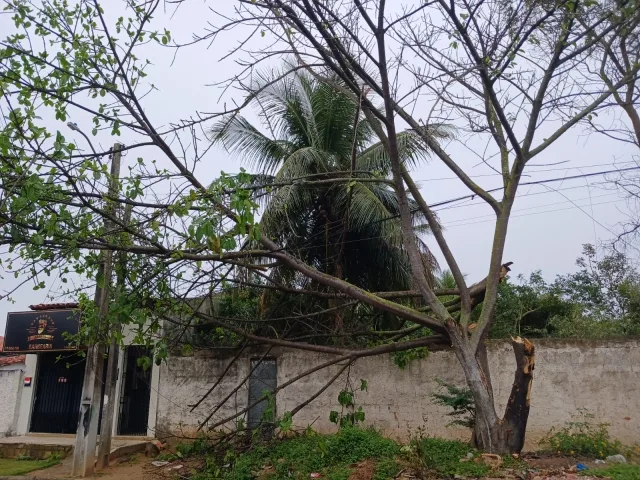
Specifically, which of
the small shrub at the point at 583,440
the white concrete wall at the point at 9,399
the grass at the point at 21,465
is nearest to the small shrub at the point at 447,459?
the small shrub at the point at 583,440

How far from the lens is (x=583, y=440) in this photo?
776cm

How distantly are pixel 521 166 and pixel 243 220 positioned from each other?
13.4 feet

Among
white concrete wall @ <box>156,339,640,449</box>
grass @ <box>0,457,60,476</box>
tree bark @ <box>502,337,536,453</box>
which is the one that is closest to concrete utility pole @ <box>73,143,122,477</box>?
grass @ <box>0,457,60,476</box>

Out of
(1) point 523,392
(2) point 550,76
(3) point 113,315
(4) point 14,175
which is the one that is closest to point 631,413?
(1) point 523,392

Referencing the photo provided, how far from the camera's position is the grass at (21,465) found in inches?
422

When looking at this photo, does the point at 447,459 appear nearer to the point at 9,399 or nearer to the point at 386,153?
the point at 386,153

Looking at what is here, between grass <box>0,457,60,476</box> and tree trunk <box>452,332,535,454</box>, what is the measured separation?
823 cm

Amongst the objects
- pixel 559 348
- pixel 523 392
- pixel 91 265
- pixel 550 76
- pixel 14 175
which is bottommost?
pixel 523 392

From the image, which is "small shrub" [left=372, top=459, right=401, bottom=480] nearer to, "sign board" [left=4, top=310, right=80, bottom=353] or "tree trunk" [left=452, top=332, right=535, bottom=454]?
"tree trunk" [left=452, top=332, right=535, bottom=454]

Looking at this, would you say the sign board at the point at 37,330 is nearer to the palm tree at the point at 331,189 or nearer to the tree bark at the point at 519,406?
the palm tree at the point at 331,189

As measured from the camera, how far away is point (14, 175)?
6203 millimetres

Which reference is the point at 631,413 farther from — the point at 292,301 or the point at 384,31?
the point at 384,31

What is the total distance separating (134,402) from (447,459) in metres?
9.12

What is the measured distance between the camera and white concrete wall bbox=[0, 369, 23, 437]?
1460cm
